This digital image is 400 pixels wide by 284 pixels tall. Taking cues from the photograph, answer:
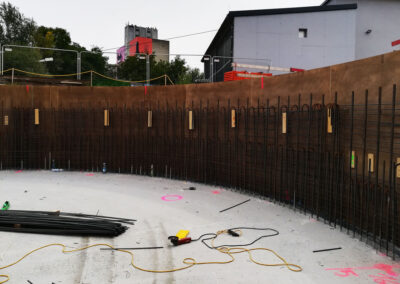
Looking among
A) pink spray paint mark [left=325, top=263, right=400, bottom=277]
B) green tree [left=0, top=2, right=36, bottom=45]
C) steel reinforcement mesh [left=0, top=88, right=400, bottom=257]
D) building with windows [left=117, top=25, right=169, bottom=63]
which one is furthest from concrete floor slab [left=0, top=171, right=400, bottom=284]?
building with windows [left=117, top=25, right=169, bottom=63]

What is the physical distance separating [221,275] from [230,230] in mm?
1382

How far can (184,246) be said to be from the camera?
4512 mm

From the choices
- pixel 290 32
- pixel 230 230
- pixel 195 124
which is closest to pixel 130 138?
pixel 195 124

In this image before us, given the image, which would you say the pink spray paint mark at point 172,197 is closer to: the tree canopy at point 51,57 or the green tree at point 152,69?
the tree canopy at point 51,57

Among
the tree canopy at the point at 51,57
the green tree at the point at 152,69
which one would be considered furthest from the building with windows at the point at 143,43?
the green tree at the point at 152,69

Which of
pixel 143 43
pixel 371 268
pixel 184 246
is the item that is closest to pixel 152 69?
pixel 143 43

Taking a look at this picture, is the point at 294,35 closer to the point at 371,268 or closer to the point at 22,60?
the point at 371,268

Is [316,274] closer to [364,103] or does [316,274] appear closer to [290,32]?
[364,103]

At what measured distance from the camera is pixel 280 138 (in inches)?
273

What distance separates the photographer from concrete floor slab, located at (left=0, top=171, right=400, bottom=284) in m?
3.64

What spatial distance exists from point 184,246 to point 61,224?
2.20 meters

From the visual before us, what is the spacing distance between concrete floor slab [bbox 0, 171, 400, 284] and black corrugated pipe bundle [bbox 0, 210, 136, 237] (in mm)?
136

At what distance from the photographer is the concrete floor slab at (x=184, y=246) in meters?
3.64

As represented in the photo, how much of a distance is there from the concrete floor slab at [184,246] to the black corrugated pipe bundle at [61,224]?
14cm
